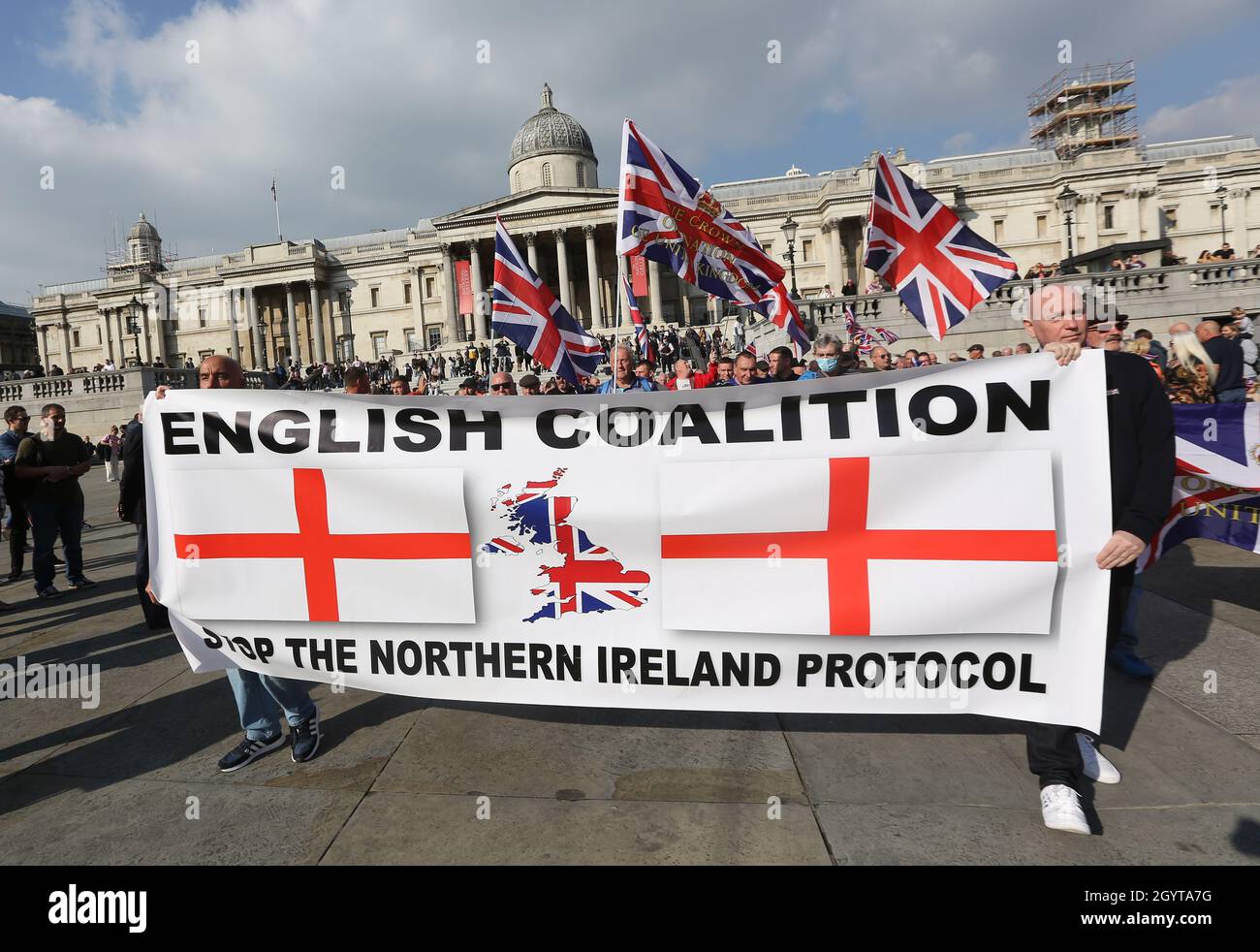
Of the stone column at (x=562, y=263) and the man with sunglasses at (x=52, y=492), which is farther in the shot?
the stone column at (x=562, y=263)

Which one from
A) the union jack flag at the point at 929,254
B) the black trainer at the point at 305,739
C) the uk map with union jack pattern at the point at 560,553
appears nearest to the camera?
the uk map with union jack pattern at the point at 560,553

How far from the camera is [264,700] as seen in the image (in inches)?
134

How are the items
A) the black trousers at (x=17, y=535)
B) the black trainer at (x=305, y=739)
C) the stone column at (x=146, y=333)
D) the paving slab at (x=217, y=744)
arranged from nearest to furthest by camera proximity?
the paving slab at (x=217, y=744) → the black trainer at (x=305, y=739) → the black trousers at (x=17, y=535) → the stone column at (x=146, y=333)

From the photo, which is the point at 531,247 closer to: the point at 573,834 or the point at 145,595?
the point at 145,595

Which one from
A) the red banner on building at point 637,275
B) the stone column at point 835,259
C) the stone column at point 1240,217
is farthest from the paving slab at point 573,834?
the stone column at point 1240,217

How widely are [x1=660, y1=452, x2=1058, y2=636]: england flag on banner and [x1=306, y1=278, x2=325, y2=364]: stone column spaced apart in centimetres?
6577

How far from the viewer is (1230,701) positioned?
137 inches

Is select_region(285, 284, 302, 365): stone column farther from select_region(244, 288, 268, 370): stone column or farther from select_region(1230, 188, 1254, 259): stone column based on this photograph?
select_region(1230, 188, 1254, 259): stone column

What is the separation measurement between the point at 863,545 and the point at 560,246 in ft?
171

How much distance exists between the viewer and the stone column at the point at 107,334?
68188 millimetres

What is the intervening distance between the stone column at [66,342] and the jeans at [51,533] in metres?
83.0

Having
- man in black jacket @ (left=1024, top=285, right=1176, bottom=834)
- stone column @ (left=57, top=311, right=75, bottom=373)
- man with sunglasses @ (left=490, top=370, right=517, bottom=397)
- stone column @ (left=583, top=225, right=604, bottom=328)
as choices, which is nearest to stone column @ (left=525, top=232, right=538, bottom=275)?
stone column @ (left=583, top=225, right=604, bottom=328)

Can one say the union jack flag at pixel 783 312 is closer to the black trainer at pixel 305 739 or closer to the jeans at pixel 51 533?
the black trainer at pixel 305 739
